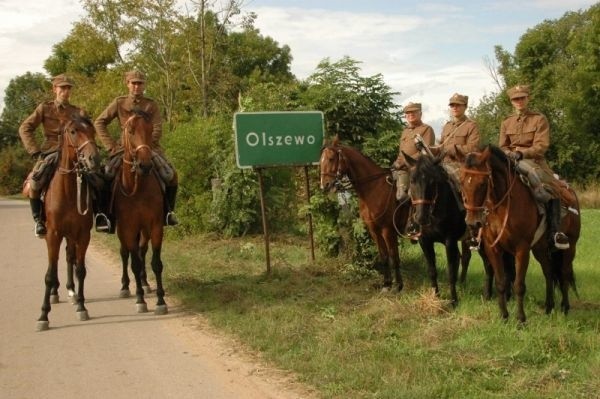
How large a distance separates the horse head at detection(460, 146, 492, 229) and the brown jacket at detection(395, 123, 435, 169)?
7.37 ft

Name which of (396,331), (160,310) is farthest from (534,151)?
(160,310)

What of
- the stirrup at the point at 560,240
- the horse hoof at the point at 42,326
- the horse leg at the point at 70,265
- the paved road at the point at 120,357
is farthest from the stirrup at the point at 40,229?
the stirrup at the point at 560,240

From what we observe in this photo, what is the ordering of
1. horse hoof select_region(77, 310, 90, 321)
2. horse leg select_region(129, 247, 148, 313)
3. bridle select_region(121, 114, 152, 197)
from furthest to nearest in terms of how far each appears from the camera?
horse leg select_region(129, 247, 148, 313) < horse hoof select_region(77, 310, 90, 321) < bridle select_region(121, 114, 152, 197)

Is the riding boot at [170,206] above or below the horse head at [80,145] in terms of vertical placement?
below

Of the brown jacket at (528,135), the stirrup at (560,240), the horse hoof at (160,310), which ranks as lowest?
the horse hoof at (160,310)

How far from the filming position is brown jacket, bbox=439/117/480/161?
9234mm

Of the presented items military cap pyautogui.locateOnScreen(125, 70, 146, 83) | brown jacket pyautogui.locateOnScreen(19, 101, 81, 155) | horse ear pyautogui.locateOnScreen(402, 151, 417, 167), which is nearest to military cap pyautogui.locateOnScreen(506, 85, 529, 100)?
horse ear pyautogui.locateOnScreen(402, 151, 417, 167)

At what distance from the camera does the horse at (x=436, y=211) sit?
8.72 m

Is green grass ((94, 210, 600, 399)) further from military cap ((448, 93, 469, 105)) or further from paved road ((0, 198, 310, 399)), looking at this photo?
military cap ((448, 93, 469, 105))

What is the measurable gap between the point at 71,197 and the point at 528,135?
6.07m

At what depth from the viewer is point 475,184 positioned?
7.55m

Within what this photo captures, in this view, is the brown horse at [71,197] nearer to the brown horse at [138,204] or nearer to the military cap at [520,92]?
the brown horse at [138,204]

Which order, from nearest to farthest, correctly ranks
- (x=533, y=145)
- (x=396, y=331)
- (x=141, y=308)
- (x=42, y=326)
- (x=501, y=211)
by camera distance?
1. (x=396, y=331)
2. (x=501, y=211)
3. (x=42, y=326)
4. (x=533, y=145)
5. (x=141, y=308)

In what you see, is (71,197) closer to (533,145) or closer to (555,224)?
(533,145)
